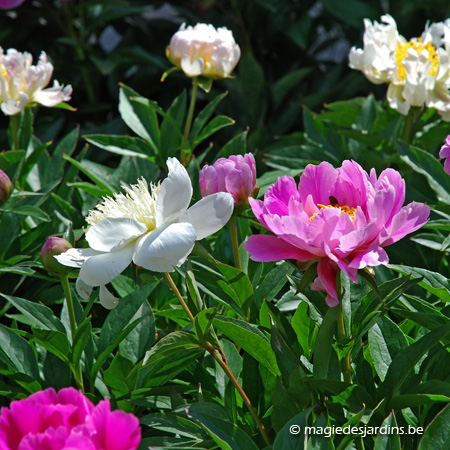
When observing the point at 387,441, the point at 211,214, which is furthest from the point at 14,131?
the point at 387,441

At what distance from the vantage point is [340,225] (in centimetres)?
75

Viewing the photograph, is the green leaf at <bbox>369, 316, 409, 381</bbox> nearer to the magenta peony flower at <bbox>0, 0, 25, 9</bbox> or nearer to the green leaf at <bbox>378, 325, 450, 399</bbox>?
the green leaf at <bbox>378, 325, 450, 399</bbox>

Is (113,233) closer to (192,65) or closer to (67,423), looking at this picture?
(67,423)

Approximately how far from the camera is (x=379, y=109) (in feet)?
5.77

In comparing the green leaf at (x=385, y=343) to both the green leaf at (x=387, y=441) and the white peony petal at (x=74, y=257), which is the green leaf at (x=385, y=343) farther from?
the white peony petal at (x=74, y=257)

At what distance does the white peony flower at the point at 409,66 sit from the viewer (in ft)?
4.73

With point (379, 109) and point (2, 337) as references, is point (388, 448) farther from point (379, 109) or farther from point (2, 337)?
point (379, 109)

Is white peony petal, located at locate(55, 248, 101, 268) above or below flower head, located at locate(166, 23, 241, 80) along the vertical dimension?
below

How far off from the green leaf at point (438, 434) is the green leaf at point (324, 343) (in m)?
0.14

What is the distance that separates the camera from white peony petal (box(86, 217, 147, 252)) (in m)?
0.83

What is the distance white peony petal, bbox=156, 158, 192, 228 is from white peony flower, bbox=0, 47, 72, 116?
745 millimetres

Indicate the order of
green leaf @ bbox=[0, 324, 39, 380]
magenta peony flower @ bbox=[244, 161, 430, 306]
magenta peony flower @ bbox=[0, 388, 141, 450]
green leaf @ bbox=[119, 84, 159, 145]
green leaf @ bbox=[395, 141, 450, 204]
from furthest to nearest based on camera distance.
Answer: green leaf @ bbox=[119, 84, 159, 145]
green leaf @ bbox=[395, 141, 450, 204]
green leaf @ bbox=[0, 324, 39, 380]
magenta peony flower @ bbox=[244, 161, 430, 306]
magenta peony flower @ bbox=[0, 388, 141, 450]

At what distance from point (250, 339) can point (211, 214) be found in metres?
0.18

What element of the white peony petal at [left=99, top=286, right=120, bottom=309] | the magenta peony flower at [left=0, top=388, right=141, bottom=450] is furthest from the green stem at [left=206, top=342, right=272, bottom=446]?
the magenta peony flower at [left=0, top=388, right=141, bottom=450]
